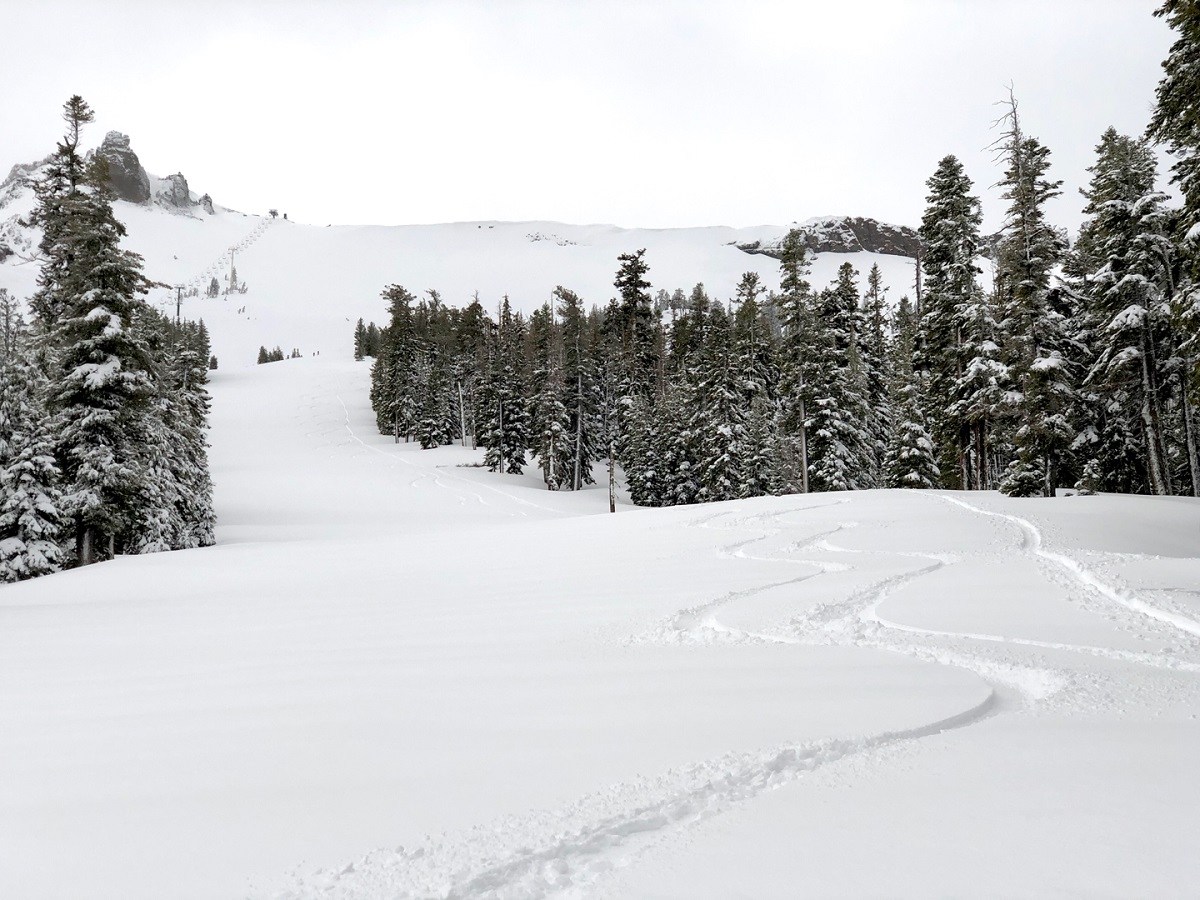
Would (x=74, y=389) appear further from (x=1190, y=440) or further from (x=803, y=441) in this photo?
(x=1190, y=440)

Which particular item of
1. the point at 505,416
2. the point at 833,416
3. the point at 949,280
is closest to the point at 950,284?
the point at 949,280

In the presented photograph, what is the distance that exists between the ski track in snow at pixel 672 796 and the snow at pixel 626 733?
0.7 inches

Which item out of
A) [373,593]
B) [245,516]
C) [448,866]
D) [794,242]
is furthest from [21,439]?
[794,242]

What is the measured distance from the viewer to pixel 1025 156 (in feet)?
75.1

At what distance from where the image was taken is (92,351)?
1881 centimetres

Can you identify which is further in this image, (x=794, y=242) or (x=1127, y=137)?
(x=794, y=242)

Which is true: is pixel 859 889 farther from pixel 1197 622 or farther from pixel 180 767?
pixel 1197 622

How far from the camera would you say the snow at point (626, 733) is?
298cm

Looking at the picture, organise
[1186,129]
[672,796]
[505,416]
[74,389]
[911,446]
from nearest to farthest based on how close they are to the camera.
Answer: [672,796]
[1186,129]
[74,389]
[911,446]
[505,416]

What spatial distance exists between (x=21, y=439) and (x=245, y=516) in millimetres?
18222

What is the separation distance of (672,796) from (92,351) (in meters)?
21.7

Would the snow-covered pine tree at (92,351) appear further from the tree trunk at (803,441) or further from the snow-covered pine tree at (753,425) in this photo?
the snow-covered pine tree at (753,425)

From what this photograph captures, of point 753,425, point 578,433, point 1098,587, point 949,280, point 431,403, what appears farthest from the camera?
point 431,403

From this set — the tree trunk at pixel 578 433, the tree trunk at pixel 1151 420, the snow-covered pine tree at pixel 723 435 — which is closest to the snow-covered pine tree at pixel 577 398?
the tree trunk at pixel 578 433
